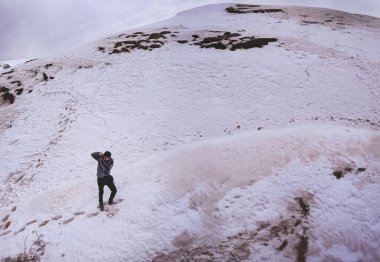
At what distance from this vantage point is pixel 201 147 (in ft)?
51.8

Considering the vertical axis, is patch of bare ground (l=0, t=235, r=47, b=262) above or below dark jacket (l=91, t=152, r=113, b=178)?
below

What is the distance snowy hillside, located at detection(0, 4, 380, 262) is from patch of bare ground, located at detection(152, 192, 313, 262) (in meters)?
0.04

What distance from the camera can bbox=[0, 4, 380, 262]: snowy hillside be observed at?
1095 cm

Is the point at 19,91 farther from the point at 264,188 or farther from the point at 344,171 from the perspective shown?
the point at 344,171

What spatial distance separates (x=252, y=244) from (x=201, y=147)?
6084mm

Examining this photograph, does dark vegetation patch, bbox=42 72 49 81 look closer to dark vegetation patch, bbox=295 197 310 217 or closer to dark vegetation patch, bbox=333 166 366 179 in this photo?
dark vegetation patch, bbox=295 197 310 217

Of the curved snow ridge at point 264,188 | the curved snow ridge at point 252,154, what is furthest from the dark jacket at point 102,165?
the curved snow ridge at point 252,154

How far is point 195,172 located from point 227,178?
1311 mm

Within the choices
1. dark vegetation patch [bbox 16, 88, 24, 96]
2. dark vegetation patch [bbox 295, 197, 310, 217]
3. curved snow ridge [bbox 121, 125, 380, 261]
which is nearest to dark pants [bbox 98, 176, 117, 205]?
curved snow ridge [bbox 121, 125, 380, 261]

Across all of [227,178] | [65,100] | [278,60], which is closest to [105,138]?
[65,100]

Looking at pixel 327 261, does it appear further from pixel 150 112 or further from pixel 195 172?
pixel 150 112

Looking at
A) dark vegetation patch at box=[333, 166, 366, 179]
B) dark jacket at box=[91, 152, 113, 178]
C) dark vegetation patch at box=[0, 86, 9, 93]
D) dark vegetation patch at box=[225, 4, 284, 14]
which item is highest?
dark vegetation patch at box=[225, 4, 284, 14]

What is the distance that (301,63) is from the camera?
2481 cm

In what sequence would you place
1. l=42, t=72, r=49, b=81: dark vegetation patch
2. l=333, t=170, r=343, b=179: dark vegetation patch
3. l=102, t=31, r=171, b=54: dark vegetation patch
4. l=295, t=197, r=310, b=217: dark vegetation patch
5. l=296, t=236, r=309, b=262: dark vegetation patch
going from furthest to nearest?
l=102, t=31, r=171, b=54: dark vegetation patch
l=42, t=72, r=49, b=81: dark vegetation patch
l=333, t=170, r=343, b=179: dark vegetation patch
l=295, t=197, r=310, b=217: dark vegetation patch
l=296, t=236, r=309, b=262: dark vegetation patch
